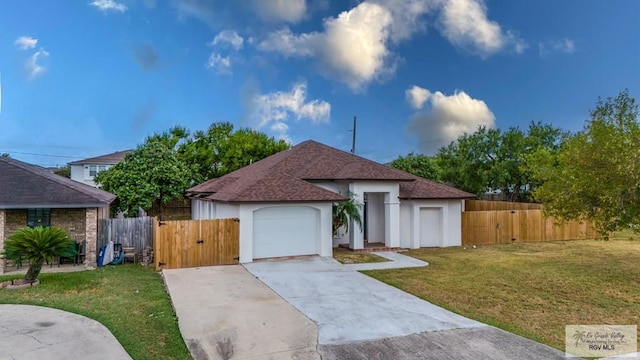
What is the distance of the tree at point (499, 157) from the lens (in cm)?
3112

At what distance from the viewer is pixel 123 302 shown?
8.73 m

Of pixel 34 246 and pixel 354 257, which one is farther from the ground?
pixel 34 246

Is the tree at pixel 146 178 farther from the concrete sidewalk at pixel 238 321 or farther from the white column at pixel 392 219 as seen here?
the white column at pixel 392 219

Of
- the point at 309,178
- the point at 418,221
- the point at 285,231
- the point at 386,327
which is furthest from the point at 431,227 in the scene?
the point at 386,327

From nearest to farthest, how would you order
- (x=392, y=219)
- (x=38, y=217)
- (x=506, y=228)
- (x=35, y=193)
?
(x=35, y=193)
(x=38, y=217)
(x=392, y=219)
(x=506, y=228)

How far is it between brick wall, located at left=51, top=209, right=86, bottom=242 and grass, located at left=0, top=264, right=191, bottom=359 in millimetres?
2221

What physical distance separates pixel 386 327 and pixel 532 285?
5.91 meters

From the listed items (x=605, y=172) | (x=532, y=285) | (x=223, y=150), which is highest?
(x=223, y=150)

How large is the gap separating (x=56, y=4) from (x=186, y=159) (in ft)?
47.9

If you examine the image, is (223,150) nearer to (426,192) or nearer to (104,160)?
(104,160)

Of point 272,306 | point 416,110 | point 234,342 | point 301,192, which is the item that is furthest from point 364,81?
point 234,342

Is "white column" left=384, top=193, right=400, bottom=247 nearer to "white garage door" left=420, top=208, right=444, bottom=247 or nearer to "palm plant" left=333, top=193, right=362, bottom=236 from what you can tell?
"white garage door" left=420, top=208, right=444, bottom=247

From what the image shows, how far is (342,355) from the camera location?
5.80 meters

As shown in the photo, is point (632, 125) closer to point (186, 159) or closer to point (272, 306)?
point (272, 306)
